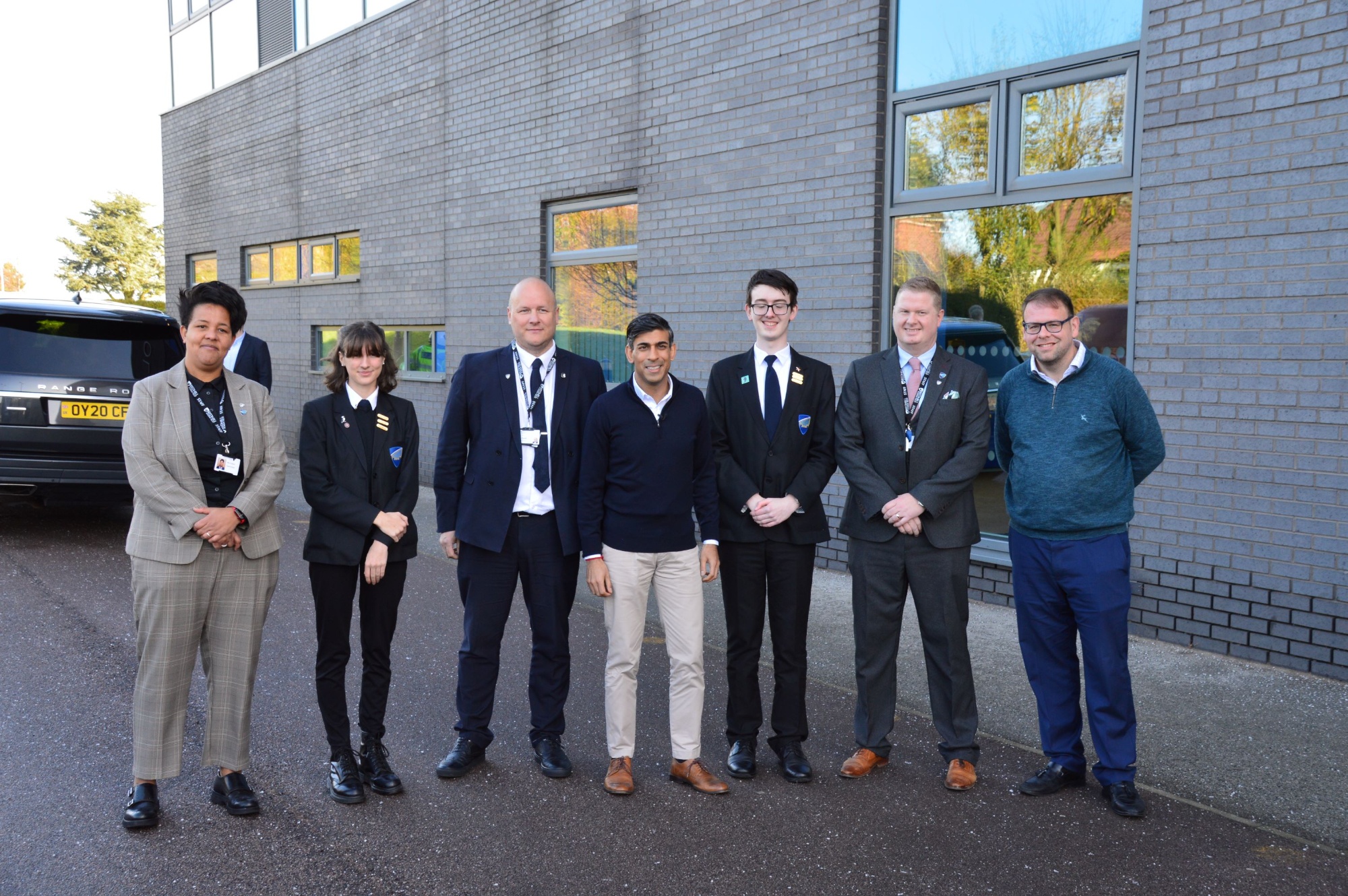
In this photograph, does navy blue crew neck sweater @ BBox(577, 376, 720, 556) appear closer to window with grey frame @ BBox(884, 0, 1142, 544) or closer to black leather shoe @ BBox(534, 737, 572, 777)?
black leather shoe @ BBox(534, 737, 572, 777)

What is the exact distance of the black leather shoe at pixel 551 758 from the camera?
435cm

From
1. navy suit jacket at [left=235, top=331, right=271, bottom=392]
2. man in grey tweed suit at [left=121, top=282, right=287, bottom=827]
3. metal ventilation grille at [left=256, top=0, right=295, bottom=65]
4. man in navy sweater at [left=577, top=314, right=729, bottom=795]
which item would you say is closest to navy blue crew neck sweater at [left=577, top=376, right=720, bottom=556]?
man in navy sweater at [left=577, top=314, right=729, bottom=795]

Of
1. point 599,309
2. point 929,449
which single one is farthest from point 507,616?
point 599,309

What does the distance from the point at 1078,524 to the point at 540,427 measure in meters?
2.20

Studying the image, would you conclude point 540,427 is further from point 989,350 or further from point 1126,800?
point 989,350

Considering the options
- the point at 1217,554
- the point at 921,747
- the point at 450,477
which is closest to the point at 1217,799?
the point at 921,747

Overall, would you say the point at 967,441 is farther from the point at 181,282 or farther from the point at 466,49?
the point at 181,282

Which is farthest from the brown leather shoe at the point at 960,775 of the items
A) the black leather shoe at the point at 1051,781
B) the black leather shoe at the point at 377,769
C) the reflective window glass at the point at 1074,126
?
the reflective window glass at the point at 1074,126

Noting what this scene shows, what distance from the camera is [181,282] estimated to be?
18.7 m

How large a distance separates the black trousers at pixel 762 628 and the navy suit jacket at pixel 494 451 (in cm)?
71

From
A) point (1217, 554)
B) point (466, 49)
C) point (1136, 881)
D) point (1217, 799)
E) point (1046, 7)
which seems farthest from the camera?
point (466, 49)

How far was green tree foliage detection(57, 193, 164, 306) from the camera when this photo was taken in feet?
210

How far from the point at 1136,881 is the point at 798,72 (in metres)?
6.39

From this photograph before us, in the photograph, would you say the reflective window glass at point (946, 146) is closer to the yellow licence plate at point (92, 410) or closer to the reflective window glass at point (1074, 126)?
the reflective window glass at point (1074, 126)
